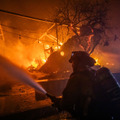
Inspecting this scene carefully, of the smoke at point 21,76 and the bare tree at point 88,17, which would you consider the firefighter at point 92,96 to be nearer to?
the smoke at point 21,76

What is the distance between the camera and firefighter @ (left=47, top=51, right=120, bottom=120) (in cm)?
235

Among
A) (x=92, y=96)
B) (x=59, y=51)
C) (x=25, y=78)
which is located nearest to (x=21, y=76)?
(x=25, y=78)

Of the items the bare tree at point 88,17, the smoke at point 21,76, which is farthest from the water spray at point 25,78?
the bare tree at point 88,17

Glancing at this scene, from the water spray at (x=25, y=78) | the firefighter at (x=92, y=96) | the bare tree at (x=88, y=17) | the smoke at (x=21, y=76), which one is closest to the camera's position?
the firefighter at (x=92, y=96)

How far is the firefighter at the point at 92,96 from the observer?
92.5 inches

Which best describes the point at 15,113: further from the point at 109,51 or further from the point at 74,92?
the point at 109,51

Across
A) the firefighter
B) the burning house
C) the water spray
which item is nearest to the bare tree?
the burning house

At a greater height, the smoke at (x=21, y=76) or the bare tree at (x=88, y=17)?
the bare tree at (x=88, y=17)

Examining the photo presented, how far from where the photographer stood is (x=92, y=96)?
2350mm

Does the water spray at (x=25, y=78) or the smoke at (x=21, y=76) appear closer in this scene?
the water spray at (x=25, y=78)

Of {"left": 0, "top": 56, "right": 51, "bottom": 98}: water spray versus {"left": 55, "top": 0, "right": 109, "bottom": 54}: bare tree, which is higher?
{"left": 55, "top": 0, "right": 109, "bottom": 54}: bare tree

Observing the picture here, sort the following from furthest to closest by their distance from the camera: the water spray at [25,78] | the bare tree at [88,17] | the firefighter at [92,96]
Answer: the bare tree at [88,17] → the water spray at [25,78] → the firefighter at [92,96]

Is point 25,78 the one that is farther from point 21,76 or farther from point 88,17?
point 88,17

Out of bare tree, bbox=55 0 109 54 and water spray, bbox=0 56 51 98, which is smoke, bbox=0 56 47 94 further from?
bare tree, bbox=55 0 109 54
